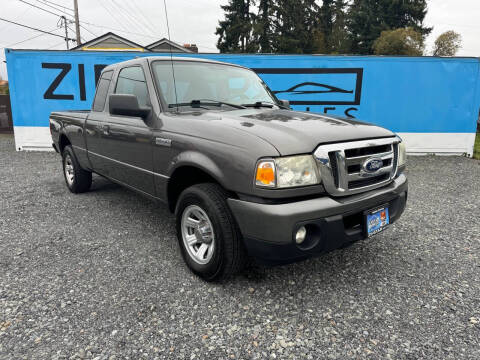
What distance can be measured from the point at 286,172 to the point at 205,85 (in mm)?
1648

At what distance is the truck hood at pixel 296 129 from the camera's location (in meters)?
2.14

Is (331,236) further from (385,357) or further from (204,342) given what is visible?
(204,342)

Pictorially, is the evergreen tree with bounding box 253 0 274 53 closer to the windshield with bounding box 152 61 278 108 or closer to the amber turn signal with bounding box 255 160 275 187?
the windshield with bounding box 152 61 278 108

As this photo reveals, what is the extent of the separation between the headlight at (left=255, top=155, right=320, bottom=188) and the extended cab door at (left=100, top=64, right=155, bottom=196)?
1.36 m

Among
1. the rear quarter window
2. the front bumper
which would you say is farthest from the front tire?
the rear quarter window

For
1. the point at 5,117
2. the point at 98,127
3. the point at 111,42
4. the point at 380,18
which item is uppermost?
the point at 380,18

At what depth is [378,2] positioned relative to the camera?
127 ft

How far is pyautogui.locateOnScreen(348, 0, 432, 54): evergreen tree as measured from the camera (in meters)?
37.4

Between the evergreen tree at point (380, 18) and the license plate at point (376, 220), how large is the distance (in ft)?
133

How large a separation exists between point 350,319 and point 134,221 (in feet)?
9.11

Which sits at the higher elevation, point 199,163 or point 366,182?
point 199,163

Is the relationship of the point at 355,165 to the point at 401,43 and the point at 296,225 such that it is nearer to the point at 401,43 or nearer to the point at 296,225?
the point at 296,225

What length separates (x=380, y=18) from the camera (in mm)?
38062

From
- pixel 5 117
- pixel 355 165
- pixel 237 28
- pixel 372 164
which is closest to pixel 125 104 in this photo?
pixel 355 165
